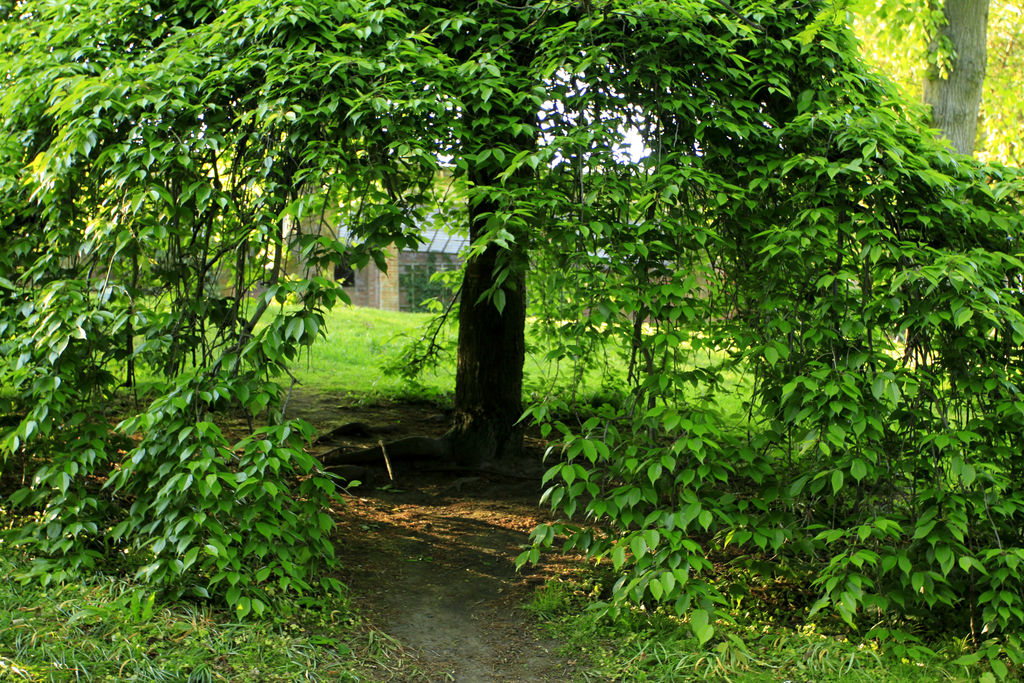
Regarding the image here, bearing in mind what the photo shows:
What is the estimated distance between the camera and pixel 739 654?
390 centimetres

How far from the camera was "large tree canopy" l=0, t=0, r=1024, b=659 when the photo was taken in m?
3.98

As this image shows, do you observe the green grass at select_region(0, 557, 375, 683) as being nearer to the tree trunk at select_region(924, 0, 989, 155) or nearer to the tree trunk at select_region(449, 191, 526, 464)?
the tree trunk at select_region(449, 191, 526, 464)

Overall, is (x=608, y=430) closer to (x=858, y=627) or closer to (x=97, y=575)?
(x=858, y=627)

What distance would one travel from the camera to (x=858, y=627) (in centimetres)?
426

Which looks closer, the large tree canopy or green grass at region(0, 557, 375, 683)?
green grass at region(0, 557, 375, 683)

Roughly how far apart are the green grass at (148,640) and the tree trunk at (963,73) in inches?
290

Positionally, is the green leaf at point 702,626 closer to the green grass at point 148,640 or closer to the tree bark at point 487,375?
the green grass at point 148,640

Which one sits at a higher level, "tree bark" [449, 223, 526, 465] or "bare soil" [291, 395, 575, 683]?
"tree bark" [449, 223, 526, 465]

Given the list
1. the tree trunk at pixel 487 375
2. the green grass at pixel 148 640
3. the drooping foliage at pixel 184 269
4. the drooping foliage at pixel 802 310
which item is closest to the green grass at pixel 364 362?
the tree trunk at pixel 487 375

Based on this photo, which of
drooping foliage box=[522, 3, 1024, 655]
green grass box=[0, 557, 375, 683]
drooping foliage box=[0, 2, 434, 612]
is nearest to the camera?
green grass box=[0, 557, 375, 683]

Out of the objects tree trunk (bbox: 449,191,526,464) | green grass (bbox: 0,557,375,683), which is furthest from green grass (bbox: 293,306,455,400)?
green grass (bbox: 0,557,375,683)

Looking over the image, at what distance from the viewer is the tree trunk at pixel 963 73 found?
7.68 meters

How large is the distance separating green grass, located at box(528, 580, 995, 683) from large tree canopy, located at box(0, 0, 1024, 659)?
0.69ft

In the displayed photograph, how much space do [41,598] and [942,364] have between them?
199 inches
